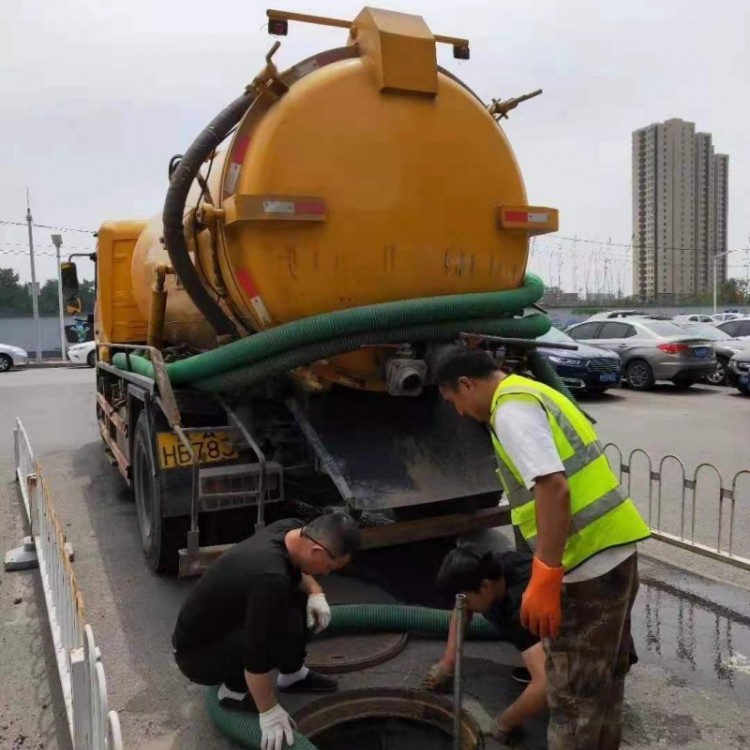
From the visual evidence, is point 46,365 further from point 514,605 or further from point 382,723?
point 514,605

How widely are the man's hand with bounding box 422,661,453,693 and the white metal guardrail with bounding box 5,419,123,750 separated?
58.1 inches

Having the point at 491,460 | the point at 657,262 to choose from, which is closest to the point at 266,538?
the point at 491,460

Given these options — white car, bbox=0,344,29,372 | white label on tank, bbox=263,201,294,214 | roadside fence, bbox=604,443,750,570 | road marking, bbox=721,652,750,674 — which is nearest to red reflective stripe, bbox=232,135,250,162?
white label on tank, bbox=263,201,294,214

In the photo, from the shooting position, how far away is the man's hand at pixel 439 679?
10.9 feet

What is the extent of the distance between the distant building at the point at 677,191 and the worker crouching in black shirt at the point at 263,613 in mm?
47597

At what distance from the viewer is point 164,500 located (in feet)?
14.3

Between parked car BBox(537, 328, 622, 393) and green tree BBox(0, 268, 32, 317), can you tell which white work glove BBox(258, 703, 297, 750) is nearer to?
parked car BBox(537, 328, 622, 393)

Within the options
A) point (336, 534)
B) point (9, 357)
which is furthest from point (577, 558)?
point (9, 357)

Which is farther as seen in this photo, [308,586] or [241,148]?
[241,148]

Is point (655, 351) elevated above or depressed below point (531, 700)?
above

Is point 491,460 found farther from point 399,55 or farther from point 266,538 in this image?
point 399,55

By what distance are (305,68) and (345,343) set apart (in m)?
1.56

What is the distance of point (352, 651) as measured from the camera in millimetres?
3779

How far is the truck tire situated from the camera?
4496 mm
